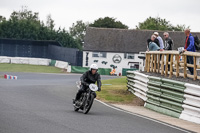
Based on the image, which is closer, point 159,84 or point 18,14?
point 159,84

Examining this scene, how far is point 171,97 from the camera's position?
16609 mm

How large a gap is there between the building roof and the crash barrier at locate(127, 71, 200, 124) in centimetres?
6252

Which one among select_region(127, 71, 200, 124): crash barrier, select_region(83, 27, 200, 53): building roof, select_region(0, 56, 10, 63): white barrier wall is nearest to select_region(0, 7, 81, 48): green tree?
select_region(83, 27, 200, 53): building roof

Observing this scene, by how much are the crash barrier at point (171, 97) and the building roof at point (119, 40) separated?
205 ft

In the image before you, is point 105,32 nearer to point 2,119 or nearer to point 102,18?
point 102,18

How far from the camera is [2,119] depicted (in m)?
12.3

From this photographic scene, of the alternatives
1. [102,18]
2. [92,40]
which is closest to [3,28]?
[92,40]

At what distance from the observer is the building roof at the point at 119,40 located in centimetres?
8356

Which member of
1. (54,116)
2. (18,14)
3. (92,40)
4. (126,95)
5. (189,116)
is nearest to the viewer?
(54,116)

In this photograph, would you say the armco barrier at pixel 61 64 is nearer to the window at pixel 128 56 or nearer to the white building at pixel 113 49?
the white building at pixel 113 49

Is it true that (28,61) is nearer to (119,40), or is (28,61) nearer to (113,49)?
(113,49)

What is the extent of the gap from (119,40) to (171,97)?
68.7 metres

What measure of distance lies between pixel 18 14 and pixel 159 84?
157 meters

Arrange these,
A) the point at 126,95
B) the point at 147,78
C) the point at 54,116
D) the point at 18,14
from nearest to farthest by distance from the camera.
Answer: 1. the point at 54,116
2. the point at 147,78
3. the point at 126,95
4. the point at 18,14
